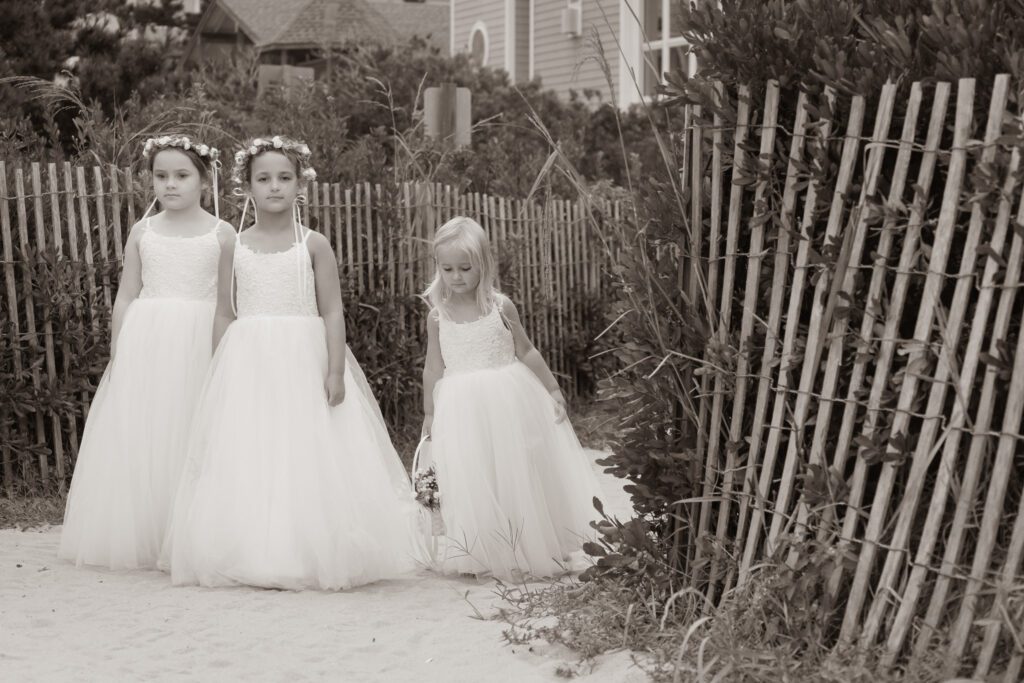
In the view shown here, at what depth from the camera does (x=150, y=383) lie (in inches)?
242

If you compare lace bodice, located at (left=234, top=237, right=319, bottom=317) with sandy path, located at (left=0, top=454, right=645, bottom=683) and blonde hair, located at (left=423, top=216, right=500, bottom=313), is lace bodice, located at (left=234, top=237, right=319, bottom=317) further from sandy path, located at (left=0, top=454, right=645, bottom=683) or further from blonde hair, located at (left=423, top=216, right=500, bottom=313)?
sandy path, located at (left=0, top=454, right=645, bottom=683)

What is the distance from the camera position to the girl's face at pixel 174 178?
6266 mm

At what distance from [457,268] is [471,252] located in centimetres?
10

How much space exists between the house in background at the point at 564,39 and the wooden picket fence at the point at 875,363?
1111 centimetres

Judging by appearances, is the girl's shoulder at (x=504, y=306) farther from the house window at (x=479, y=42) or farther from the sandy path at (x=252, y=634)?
the house window at (x=479, y=42)

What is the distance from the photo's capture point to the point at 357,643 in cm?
474

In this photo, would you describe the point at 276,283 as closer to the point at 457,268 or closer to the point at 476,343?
the point at 457,268

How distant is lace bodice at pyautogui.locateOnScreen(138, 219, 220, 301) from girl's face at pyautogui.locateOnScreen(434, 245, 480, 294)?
3.75 ft

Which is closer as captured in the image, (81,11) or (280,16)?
(81,11)

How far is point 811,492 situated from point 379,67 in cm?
1216

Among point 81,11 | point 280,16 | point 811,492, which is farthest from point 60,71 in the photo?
point 280,16

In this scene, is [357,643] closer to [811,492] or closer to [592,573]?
[592,573]

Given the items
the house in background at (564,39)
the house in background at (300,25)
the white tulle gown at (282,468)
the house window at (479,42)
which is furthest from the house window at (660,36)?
the house in background at (300,25)

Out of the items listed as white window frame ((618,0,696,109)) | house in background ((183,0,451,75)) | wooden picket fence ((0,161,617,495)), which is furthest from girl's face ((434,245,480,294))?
house in background ((183,0,451,75))
